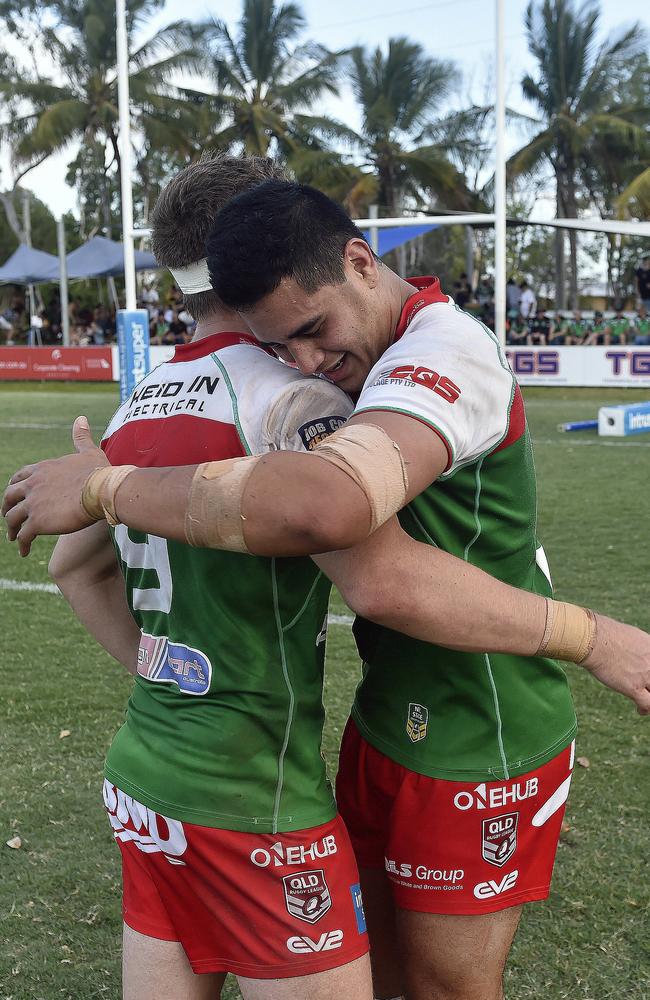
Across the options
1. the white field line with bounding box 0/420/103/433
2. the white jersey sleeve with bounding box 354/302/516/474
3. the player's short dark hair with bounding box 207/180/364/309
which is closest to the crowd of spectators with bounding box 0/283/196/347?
the white field line with bounding box 0/420/103/433

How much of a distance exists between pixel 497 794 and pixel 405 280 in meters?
0.96

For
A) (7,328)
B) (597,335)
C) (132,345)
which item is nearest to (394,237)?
(597,335)

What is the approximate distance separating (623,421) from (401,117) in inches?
1045

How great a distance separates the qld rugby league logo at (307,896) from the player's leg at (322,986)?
0.09 meters

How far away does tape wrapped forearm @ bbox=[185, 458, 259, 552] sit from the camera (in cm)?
148

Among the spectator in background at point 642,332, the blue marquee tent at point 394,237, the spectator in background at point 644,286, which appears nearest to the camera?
the spectator in background at point 642,332

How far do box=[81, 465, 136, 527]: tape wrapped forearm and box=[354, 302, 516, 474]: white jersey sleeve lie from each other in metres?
0.37

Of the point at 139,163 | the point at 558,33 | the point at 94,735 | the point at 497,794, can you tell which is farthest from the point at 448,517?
the point at 139,163

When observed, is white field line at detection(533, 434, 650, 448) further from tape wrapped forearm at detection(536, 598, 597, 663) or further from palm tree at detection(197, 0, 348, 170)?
palm tree at detection(197, 0, 348, 170)

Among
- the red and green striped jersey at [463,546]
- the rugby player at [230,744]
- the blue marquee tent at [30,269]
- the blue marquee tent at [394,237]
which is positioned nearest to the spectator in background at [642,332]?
the blue marquee tent at [394,237]

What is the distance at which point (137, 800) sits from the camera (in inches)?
70.6

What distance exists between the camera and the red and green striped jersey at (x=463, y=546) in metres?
1.62

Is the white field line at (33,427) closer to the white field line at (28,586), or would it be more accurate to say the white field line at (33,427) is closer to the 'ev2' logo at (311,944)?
the white field line at (28,586)

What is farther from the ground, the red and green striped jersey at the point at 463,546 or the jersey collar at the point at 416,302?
the jersey collar at the point at 416,302
